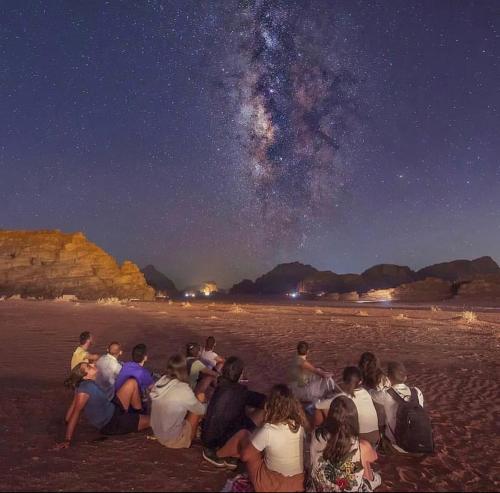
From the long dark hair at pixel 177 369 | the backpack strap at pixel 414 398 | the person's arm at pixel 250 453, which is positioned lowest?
the person's arm at pixel 250 453

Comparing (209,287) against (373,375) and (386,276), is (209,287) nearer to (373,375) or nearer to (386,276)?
(386,276)

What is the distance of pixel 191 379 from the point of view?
22.7ft

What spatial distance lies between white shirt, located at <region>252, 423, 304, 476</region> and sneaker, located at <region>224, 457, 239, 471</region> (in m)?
0.99

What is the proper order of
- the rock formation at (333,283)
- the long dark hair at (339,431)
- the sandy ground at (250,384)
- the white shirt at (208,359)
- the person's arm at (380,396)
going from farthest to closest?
the rock formation at (333,283) < the white shirt at (208,359) < the person's arm at (380,396) < the sandy ground at (250,384) < the long dark hair at (339,431)

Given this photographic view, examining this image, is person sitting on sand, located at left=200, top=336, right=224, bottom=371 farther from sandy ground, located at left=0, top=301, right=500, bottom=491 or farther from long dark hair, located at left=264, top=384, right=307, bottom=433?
long dark hair, located at left=264, top=384, right=307, bottom=433

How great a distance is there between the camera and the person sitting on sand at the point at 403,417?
197 inches

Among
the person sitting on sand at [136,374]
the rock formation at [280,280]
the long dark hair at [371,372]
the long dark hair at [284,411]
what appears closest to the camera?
the long dark hair at [284,411]

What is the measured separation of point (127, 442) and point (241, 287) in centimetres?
17021

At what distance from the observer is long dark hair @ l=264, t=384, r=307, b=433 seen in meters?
3.91

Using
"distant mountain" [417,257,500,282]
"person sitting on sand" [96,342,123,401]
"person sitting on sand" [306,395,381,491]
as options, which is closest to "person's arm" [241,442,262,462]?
"person sitting on sand" [306,395,381,491]

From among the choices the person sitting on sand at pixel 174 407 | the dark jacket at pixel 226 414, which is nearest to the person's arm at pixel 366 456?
the dark jacket at pixel 226 414

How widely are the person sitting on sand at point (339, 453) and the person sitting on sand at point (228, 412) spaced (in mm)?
1146

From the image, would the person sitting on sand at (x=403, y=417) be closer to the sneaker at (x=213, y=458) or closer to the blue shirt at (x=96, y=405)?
the sneaker at (x=213, y=458)

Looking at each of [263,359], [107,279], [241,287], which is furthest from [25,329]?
[241,287]
